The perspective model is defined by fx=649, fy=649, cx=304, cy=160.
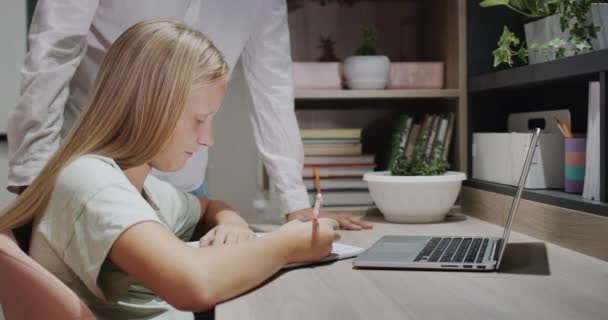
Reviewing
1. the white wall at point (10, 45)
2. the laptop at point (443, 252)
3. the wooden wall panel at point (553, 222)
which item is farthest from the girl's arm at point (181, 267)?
the white wall at point (10, 45)

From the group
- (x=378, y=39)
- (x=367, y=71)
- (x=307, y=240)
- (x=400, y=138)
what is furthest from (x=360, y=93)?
(x=307, y=240)

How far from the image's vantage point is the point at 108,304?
3.33 feet

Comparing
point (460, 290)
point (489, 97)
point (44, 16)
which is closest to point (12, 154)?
point (44, 16)

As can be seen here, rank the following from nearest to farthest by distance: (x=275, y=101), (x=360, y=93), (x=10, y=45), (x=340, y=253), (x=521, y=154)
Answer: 1. (x=340, y=253)
2. (x=521, y=154)
3. (x=275, y=101)
4. (x=360, y=93)
5. (x=10, y=45)

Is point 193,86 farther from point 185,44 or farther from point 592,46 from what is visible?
point 592,46

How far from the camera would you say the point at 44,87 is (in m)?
1.33

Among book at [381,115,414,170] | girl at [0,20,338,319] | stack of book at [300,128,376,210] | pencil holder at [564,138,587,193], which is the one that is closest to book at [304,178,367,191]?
→ stack of book at [300,128,376,210]

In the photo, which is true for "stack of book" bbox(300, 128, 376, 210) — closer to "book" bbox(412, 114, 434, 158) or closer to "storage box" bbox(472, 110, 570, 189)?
"book" bbox(412, 114, 434, 158)

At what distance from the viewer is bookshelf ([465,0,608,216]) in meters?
1.30

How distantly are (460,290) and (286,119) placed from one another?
90cm

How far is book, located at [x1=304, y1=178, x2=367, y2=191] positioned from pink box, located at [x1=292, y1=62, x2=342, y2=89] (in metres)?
0.29

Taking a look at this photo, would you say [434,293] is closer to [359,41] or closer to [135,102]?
[135,102]

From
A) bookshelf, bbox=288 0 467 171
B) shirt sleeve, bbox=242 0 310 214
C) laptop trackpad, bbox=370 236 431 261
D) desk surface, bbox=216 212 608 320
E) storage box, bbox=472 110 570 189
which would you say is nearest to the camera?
desk surface, bbox=216 212 608 320

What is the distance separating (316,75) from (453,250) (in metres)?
0.96
